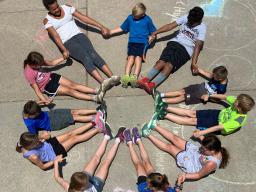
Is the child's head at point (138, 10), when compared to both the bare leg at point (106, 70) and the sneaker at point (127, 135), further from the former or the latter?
the sneaker at point (127, 135)

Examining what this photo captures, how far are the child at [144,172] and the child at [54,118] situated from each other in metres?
0.65

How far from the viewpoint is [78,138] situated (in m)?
5.93

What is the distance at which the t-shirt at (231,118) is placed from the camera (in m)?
5.71

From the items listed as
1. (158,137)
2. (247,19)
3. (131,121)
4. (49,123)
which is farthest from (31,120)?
(247,19)

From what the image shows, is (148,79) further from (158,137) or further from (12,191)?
(12,191)

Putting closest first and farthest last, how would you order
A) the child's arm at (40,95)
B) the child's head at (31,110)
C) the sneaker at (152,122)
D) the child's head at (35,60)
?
the child's head at (31,110) < the child's head at (35,60) < the sneaker at (152,122) < the child's arm at (40,95)

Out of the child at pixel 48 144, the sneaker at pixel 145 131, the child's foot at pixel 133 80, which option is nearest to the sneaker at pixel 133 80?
the child's foot at pixel 133 80

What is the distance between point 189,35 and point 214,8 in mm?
1345

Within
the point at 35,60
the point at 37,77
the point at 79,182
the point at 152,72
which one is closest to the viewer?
the point at 79,182

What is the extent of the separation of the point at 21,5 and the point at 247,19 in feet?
14.4

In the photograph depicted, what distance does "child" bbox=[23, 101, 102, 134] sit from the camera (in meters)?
5.68

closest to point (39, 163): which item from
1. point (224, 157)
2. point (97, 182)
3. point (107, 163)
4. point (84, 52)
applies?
point (97, 182)

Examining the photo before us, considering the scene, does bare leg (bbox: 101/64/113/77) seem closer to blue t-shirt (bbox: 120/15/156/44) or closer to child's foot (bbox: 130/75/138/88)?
child's foot (bbox: 130/75/138/88)

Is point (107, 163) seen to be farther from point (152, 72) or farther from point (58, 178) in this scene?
point (152, 72)
